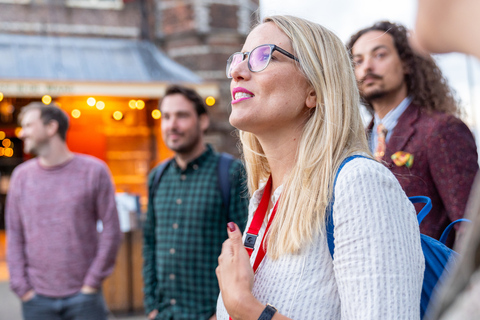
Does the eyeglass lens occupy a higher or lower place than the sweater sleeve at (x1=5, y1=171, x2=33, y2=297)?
higher

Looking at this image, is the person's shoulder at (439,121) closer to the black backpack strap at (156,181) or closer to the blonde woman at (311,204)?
the blonde woman at (311,204)

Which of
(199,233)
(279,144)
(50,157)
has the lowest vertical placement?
(199,233)

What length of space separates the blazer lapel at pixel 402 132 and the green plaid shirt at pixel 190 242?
3.27 feet

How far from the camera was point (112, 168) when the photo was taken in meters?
9.82

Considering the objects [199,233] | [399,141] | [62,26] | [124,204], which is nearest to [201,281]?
[199,233]

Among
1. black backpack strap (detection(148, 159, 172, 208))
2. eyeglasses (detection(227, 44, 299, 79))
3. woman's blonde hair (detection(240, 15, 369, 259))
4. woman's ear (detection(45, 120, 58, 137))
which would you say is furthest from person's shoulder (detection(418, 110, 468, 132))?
woman's ear (detection(45, 120, 58, 137))

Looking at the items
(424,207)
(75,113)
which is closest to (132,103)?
(75,113)

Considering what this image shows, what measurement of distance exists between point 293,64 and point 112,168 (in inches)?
348

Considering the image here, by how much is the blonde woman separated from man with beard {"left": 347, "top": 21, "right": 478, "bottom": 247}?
0.42m

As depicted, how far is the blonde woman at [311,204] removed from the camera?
111 centimetres

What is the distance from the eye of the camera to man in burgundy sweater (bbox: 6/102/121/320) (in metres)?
3.31

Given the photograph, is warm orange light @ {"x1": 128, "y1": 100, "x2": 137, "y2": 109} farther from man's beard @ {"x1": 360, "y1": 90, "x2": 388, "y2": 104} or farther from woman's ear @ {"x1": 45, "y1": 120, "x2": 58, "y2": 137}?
man's beard @ {"x1": 360, "y1": 90, "x2": 388, "y2": 104}

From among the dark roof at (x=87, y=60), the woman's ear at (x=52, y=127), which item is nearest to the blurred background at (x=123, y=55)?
the dark roof at (x=87, y=60)

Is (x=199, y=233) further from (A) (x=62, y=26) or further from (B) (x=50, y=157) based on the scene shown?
(A) (x=62, y=26)
